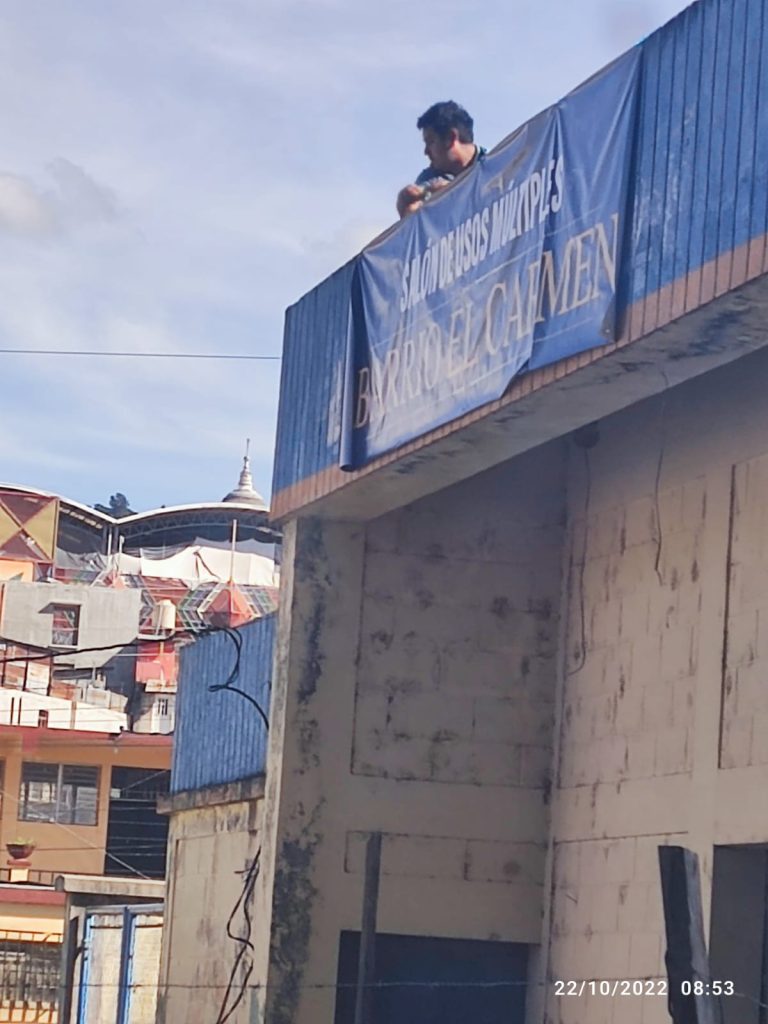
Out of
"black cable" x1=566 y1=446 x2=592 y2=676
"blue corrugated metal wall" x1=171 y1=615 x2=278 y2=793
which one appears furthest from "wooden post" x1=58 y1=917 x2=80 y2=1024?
"black cable" x1=566 y1=446 x2=592 y2=676

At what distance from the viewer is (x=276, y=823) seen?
13703 mm

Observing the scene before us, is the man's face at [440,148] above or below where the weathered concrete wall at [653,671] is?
above

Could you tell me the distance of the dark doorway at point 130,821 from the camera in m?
45.6

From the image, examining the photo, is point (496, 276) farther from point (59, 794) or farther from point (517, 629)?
point (59, 794)

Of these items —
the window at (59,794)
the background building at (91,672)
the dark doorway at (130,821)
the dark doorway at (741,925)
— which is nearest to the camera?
the dark doorway at (741,925)

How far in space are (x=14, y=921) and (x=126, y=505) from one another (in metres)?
Answer: 55.8

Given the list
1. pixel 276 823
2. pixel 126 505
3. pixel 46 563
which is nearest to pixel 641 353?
pixel 276 823

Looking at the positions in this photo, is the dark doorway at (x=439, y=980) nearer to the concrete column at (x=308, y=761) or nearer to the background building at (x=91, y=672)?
the concrete column at (x=308, y=761)

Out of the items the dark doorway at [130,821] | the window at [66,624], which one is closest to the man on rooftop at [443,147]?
the dark doorway at [130,821]

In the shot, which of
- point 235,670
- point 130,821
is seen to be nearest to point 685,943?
point 235,670

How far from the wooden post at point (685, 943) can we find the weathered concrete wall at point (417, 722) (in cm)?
659

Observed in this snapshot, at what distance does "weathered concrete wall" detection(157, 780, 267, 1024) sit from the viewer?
15469 millimetres

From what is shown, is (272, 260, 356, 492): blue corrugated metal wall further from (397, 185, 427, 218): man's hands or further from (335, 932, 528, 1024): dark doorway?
(335, 932, 528, 1024): dark doorway

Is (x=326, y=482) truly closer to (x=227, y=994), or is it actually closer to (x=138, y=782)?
(x=227, y=994)
